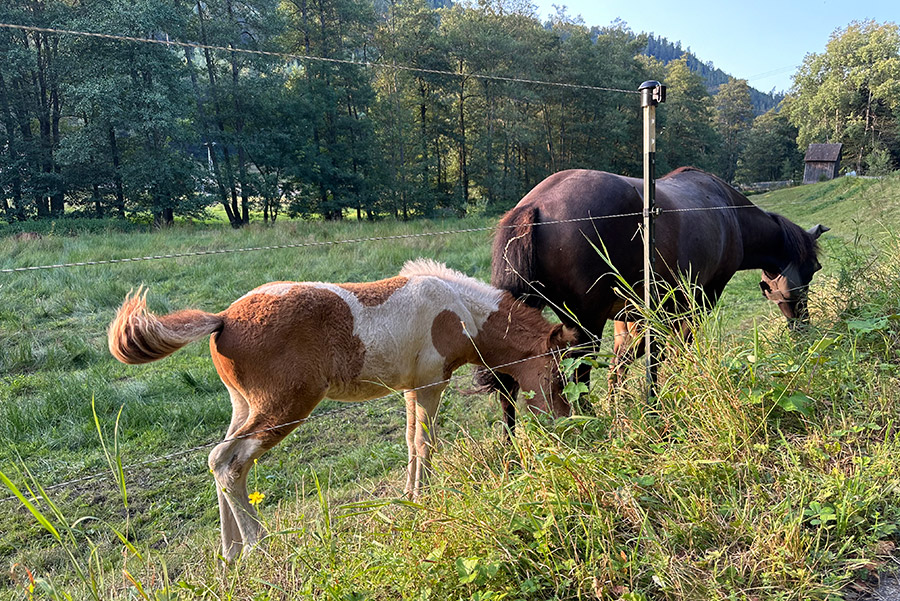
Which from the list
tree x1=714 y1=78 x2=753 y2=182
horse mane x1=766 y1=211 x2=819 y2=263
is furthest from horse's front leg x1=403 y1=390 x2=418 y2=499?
tree x1=714 y1=78 x2=753 y2=182

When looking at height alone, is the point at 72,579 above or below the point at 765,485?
below

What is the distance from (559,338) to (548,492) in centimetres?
129

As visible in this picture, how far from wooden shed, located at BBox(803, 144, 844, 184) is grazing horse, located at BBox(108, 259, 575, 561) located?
38.5 metres

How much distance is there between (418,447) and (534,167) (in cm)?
3155

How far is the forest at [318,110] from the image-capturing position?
57.8ft

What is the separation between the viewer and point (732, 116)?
6009cm

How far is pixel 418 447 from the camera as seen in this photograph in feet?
9.21

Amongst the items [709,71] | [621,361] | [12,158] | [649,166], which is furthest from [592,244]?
[709,71]

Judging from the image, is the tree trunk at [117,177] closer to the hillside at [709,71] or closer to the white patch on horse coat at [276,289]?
the white patch on horse coat at [276,289]

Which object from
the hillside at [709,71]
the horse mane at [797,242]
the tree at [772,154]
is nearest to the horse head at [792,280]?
the horse mane at [797,242]

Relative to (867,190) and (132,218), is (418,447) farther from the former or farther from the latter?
(132,218)

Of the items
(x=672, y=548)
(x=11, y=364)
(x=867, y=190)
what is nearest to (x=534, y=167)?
(x=867, y=190)

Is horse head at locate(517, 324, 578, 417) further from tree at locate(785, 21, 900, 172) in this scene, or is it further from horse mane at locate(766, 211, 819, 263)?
tree at locate(785, 21, 900, 172)

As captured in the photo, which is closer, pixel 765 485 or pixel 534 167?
pixel 765 485
